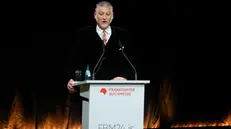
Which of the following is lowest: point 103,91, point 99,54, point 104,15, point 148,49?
point 103,91

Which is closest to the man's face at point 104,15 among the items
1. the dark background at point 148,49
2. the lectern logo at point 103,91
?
the lectern logo at point 103,91

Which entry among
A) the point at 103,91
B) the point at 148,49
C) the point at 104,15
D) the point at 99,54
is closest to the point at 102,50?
the point at 99,54

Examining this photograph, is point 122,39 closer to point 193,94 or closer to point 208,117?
point 193,94

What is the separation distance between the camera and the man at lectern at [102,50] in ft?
9.59

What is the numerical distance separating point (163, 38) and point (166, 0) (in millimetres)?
512

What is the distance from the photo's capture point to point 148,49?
5.32 m

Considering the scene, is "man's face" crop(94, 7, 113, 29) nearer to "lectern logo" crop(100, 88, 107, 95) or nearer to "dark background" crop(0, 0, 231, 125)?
"lectern logo" crop(100, 88, 107, 95)

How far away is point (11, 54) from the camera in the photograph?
4559 mm

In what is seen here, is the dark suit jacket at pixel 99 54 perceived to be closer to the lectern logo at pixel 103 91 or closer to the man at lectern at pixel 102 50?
the man at lectern at pixel 102 50

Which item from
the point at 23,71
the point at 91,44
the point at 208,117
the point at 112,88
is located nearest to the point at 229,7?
the point at 208,117

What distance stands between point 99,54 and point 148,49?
7.93ft

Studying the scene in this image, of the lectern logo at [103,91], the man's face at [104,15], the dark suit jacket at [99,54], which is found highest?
the man's face at [104,15]

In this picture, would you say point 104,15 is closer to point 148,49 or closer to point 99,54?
point 99,54

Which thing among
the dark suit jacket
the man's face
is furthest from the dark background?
the man's face
